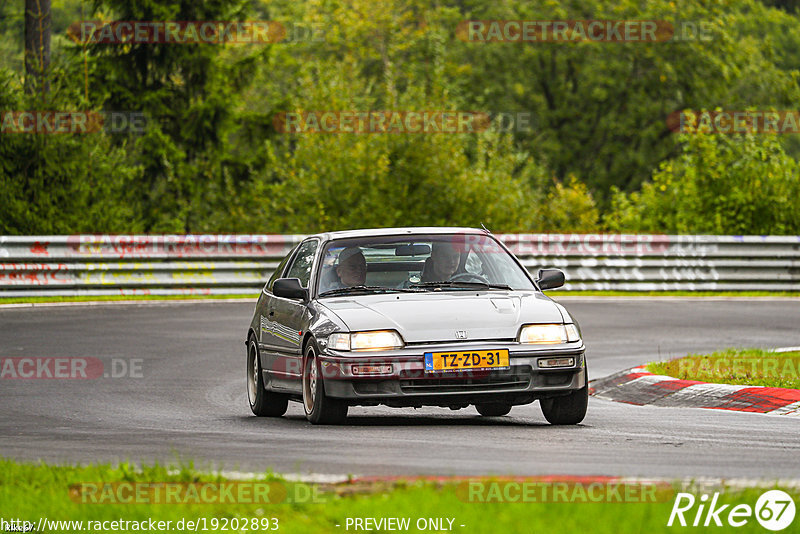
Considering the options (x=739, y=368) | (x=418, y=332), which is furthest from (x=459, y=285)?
(x=739, y=368)

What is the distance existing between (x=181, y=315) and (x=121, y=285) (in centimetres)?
418

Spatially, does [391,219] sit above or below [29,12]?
below

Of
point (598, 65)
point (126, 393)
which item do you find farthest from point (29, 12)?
point (598, 65)

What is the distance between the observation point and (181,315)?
2306 cm

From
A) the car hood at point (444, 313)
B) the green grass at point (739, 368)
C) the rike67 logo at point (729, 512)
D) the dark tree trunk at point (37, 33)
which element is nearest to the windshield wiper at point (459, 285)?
the car hood at point (444, 313)

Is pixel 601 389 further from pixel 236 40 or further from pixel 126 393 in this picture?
pixel 236 40

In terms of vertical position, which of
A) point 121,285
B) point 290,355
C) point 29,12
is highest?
point 29,12

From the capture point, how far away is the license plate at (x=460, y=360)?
10125 mm

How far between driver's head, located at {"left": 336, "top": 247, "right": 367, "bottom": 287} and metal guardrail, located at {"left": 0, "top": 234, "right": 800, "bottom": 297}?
15557 mm

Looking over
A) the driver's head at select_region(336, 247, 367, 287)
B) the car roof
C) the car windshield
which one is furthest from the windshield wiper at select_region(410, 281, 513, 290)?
the car roof

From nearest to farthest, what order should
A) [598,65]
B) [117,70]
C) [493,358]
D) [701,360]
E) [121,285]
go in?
[493,358], [701,360], [121,285], [117,70], [598,65]

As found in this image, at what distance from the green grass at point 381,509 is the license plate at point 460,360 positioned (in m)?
3.09

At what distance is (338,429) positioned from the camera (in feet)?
33.3

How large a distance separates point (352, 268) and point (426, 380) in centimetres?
165
